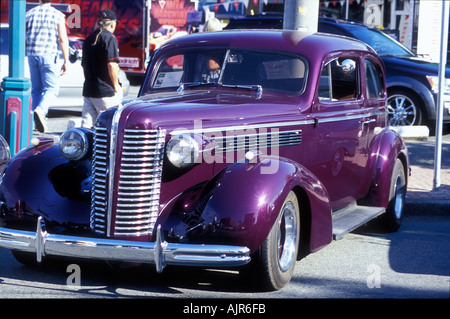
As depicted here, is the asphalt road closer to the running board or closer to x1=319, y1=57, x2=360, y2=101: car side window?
the running board

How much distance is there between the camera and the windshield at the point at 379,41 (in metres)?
12.9

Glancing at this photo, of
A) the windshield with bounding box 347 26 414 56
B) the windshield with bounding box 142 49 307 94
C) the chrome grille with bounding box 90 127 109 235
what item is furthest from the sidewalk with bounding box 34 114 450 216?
the chrome grille with bounding box 90 127 109 235

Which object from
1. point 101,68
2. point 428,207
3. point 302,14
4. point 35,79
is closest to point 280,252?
point 428,207

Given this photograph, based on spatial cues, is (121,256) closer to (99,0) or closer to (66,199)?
(66,199)

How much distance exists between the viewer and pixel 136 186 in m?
4.87

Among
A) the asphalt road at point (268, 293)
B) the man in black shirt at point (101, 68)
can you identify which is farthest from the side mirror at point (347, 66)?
the man in black shirt at point (101, 68)

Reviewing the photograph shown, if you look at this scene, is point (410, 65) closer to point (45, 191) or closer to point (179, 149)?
point (179, 149)

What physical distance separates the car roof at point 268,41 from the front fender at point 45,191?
4.97 ft

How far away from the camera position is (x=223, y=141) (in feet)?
17.2

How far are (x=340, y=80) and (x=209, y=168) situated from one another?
6.62 feet

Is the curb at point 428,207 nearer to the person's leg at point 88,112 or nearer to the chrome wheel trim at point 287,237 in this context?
the chrome wheel trim at point 287,237

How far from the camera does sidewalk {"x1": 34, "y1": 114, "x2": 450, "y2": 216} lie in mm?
8008

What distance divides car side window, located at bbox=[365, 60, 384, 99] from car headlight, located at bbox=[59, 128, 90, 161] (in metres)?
2.88
